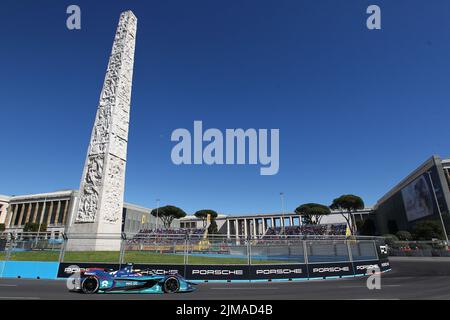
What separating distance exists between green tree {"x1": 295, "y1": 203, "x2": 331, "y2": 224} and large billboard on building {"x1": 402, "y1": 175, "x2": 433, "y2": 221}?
24.7m

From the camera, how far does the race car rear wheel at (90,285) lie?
9.39 m

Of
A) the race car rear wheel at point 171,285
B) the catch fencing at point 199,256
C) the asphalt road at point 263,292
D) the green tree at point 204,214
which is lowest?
the asphalt road at point 263,292

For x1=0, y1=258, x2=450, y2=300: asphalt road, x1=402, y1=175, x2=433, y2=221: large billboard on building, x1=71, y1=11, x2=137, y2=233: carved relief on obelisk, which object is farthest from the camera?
x1=402, y1=175, x2=433, y2=221: large billboard on building

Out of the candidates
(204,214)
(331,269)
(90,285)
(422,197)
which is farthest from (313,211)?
(90,285)

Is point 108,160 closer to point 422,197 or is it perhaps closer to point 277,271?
point 277,271

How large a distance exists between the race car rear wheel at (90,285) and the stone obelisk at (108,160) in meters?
11.5

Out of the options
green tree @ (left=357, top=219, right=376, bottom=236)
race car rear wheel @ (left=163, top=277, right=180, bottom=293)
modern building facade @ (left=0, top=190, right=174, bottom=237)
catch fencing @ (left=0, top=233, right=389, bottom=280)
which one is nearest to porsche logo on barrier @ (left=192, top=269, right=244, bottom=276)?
catch fencing @ (left=0, top=233, right=389, bottom=280)

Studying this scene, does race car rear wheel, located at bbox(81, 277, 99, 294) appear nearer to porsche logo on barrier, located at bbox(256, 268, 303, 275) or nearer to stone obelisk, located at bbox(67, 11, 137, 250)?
porsche logo on barrier, located at bbox(256, 268, 303, 275)

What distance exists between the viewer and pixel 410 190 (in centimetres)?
6819

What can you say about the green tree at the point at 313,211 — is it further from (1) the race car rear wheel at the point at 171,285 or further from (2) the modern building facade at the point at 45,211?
(1) the race car rear wheel at the point at 171,285

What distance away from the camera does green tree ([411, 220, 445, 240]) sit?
48812 mm

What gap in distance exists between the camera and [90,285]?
944 cm

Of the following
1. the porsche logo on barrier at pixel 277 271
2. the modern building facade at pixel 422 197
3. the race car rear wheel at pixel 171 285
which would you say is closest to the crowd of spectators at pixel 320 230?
the modern building facade at pixel 422 197
